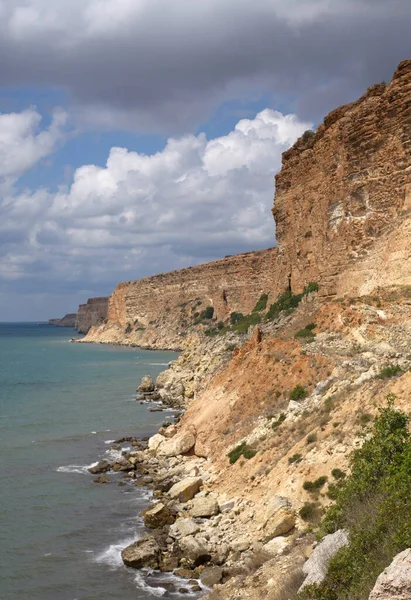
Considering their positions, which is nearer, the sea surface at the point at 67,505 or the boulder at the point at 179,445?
the sea surface at the point at 67,505

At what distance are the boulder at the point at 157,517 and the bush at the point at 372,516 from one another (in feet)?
25.5

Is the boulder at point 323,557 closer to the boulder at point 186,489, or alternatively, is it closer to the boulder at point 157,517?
the boulder at point 157,517

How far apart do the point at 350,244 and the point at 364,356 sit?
40.9ft

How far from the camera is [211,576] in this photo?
1395 cm

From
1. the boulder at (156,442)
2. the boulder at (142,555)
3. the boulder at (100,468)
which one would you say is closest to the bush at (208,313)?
the boulder at (156,442)

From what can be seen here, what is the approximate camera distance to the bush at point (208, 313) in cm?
10488

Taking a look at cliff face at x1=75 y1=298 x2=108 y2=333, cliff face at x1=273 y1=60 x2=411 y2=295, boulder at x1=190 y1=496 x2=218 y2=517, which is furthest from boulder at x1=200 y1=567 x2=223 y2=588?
cliff face at x1=75 y1=298 x2=108 y2=333

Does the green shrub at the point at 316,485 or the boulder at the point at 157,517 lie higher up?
the green shrub at the point at 316,485

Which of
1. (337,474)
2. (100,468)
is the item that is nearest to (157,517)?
(337,474)

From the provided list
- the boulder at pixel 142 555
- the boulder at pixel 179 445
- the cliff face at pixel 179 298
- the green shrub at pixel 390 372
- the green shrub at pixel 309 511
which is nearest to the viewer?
the green shrub at pixel 309 511

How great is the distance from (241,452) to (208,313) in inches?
3349

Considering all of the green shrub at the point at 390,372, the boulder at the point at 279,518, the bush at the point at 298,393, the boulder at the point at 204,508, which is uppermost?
the green shrub at the point at 390,372

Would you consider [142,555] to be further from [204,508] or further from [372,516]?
[372,516]

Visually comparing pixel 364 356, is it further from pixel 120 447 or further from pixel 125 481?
pixel 120 447
